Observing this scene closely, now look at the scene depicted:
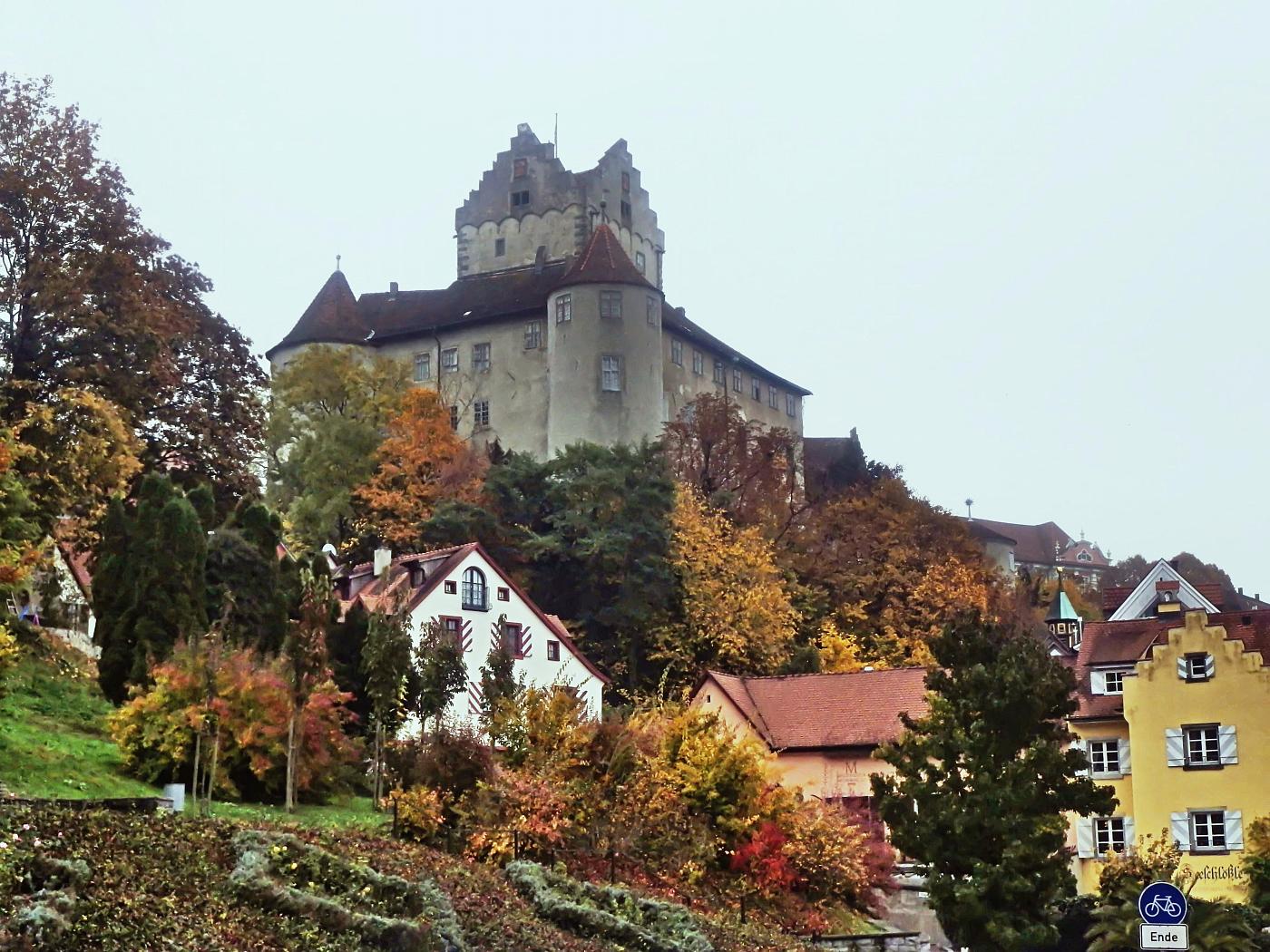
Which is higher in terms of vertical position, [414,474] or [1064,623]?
[414,474]

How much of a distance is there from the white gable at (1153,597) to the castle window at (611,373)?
38087 millimetres

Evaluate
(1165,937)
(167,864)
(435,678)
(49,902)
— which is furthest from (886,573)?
(49,902)

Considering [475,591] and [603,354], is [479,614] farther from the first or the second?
[603,354]

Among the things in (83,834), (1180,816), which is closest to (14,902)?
(83,834)

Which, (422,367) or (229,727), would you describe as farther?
(422,367)

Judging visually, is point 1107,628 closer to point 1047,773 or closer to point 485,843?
point 1047,773

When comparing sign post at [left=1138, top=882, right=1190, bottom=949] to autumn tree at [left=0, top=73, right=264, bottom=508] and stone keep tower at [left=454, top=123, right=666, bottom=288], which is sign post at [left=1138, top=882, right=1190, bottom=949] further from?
stone keep tower at [left=454, top=123, right=666, bottom=288]

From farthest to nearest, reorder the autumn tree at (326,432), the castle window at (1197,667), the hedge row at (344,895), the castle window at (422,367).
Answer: the castle window at (422,367) < the autumn tree at (326,432) < the castle window at (1197,667) < the hedge row at (344,895)

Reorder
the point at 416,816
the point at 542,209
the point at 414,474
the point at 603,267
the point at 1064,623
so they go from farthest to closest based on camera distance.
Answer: the point at 542,209, the point at 603,267, the point at 414,474, the point at 1064,623, the point at 416,816

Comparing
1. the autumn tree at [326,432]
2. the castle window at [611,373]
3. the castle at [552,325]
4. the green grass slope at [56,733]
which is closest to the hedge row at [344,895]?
the green grass slope at [56,733]

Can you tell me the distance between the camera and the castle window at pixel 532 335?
8931 centimetres

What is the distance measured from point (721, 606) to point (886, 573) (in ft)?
→ 41.2

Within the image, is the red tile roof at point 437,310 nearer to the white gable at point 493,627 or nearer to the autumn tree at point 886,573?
the autumn tree at point 886,573

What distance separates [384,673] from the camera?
121 ft
